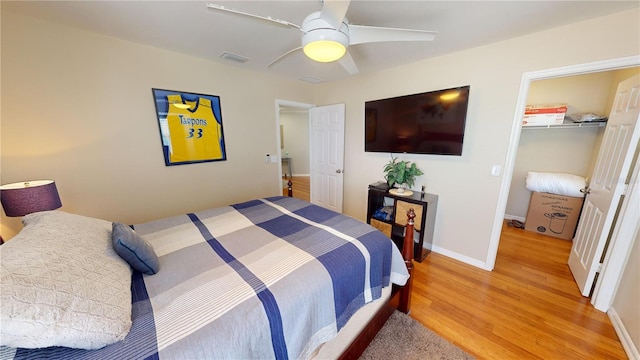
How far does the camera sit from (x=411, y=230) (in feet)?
5.24

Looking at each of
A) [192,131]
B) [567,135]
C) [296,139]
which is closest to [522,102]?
[567,135]

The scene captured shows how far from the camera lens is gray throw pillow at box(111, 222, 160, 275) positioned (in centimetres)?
102

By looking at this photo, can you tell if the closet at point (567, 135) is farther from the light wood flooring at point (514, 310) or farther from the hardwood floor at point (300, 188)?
the hardwood floor at point (300, 188)

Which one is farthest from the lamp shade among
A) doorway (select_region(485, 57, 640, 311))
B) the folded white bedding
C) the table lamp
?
the folded white bedding

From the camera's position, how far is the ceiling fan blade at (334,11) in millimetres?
1083

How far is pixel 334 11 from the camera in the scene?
1128mm

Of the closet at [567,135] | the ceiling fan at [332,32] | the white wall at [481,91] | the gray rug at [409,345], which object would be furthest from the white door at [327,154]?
the closet at [567,135]

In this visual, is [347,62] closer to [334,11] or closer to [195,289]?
[334,11]

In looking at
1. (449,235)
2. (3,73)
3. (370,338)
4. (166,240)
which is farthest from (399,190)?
(3,73)

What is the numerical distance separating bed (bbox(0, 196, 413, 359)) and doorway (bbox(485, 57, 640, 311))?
1307 millimetres

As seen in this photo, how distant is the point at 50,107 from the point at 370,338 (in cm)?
Result: 314

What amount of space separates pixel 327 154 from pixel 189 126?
6.80 ft

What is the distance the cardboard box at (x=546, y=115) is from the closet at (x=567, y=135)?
0.39ft

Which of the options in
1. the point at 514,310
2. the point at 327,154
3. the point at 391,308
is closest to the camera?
the point at 391,308
